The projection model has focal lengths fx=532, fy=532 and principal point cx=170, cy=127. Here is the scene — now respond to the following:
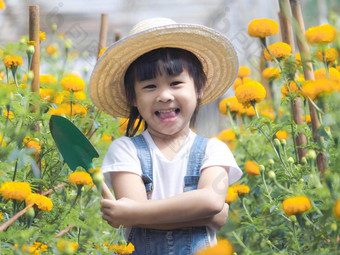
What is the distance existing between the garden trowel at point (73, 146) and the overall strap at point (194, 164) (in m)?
0.22

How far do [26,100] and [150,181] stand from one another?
0.39m

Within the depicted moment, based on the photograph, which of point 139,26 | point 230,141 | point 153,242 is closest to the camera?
point 153,242

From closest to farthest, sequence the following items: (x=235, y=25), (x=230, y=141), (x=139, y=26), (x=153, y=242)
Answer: (x=153, y=242) → (x=139, y=26) → (x=230, y=141) → (x=235, y=25)

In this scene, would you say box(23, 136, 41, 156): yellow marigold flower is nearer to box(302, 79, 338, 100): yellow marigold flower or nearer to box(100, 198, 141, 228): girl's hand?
box(100, 198, 141, 228): girl's hand

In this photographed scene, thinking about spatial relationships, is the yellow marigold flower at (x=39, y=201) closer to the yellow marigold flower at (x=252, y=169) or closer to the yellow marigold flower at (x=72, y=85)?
the yellow marigold flower at (x=72, y=85)

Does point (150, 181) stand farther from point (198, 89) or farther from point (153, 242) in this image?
point (198, 89)

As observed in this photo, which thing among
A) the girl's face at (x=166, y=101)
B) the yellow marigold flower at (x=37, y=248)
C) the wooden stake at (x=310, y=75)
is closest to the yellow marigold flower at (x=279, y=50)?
the wooden stake at (x=310, y=75)

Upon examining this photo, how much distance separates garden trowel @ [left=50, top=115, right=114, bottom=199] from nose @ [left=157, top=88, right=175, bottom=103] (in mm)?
215

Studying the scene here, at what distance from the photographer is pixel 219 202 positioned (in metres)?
1.28

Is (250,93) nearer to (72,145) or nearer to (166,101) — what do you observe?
(166,101)

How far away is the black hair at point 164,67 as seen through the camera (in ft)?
4.64

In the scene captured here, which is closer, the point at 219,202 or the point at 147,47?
the point at 219,202

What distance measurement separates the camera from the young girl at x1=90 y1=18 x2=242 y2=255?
1.25 metres

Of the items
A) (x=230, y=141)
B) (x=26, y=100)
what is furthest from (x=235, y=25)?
(x=26, y=100)
